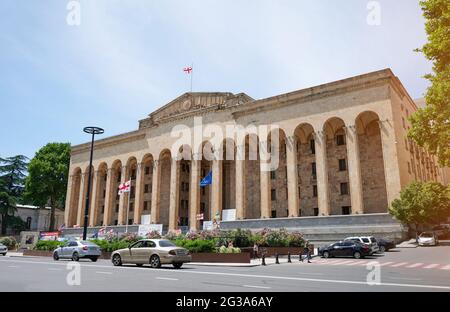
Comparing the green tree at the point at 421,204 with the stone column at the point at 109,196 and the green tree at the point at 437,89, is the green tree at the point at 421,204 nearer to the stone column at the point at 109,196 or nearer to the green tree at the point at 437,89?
the green tree at the point at 437,89

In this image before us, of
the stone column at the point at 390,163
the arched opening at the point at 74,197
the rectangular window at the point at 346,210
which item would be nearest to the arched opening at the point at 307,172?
the rectangular window at the point at 346,210

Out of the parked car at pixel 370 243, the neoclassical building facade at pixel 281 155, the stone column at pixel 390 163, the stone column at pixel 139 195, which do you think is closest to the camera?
Result: the parked car at pixel 370 243

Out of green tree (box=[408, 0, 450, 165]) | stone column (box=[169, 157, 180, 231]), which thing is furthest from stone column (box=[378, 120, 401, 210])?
stone column (box=[169, 157, 180, 231])

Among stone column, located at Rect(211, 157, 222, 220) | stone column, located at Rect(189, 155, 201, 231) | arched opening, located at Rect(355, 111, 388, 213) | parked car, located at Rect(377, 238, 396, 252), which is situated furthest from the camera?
stone column, located at Rect(189, 155, 201, 231)

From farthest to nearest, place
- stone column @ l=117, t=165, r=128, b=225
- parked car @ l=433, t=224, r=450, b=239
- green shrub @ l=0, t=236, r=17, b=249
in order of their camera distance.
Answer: stone column @ l=117, t=165, r=128, b=225
green shrub @ l=0, t=236, r=17, b=249
parked car @ l=433, t=224, r=450, b=239

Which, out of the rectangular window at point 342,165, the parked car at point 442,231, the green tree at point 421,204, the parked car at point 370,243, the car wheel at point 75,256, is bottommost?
the car wheel at point 75,256

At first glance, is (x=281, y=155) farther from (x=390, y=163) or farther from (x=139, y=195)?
(x=139, y=195)

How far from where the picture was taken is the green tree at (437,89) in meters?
16.3

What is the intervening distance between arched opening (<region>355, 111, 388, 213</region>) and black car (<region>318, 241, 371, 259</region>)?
53.1ft

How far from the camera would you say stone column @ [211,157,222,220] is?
1777 inches

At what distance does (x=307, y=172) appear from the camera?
1812 inches

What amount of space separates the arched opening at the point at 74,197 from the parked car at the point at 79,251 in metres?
40.0

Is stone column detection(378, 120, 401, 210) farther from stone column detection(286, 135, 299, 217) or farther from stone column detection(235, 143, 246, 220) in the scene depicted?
stone column detection(235, 143, 246, 220)
